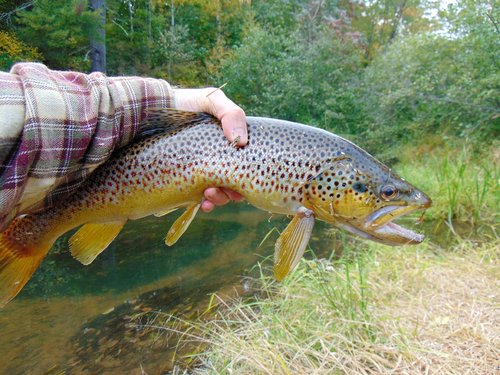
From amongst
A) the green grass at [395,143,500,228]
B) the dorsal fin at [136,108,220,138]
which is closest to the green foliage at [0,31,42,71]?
the green grass at [395,143,500,228]

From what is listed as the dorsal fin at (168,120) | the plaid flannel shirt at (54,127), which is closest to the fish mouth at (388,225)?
the dorsal fin at (168,120)

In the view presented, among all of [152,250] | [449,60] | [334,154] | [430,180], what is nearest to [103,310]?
[152,250]

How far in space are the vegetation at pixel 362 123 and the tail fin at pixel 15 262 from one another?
168 cm

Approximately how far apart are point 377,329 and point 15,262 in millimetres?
2754

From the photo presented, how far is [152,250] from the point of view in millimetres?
7480

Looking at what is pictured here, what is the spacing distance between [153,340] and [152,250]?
3121mm

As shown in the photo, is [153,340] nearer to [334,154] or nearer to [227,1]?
[334,154]

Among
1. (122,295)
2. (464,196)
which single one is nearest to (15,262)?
(122,295)

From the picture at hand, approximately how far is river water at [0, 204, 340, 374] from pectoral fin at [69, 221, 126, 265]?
1916 millimetres

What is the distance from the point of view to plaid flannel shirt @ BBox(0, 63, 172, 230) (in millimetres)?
1812

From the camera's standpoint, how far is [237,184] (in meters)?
2.50

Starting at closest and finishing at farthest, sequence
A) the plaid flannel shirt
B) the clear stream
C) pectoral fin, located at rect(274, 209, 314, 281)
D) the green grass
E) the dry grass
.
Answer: the plaid flannel shirt
pectoral fin, located at rect(274, 209, 314, 281)
the dry grass
the clear stream
the green grass

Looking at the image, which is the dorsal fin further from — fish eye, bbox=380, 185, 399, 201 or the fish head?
fish eye, bbox=380, 185, 399, 201

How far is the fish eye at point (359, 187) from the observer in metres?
2.40
